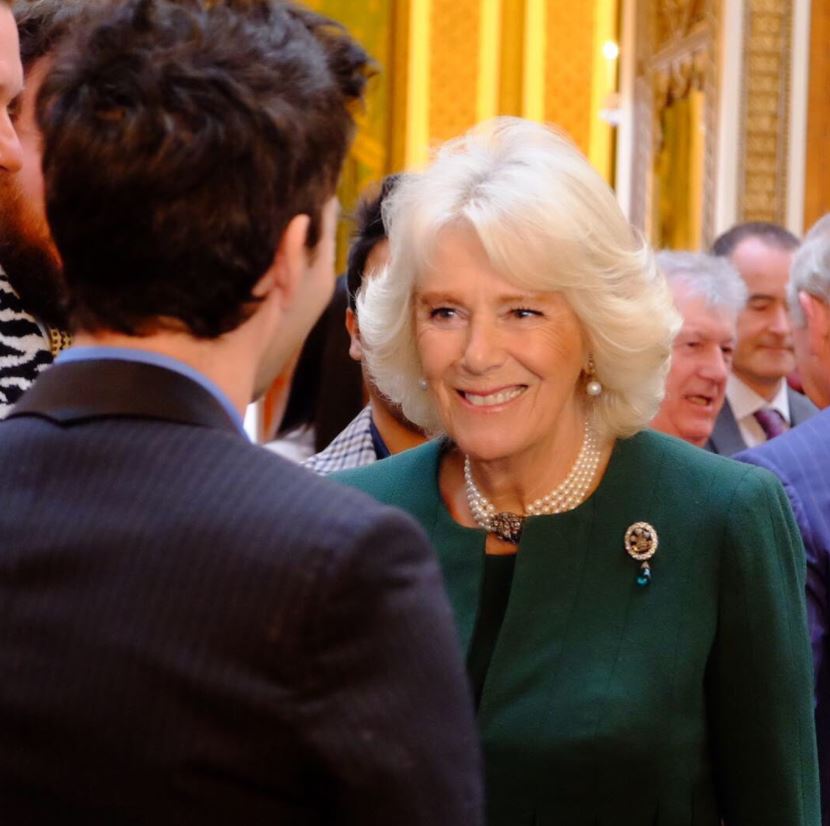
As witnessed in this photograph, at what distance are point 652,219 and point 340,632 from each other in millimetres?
8159

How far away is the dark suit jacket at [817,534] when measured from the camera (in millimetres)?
2744

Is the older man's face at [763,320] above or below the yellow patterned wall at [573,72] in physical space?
below

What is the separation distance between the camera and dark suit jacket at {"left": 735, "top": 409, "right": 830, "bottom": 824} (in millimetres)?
2744

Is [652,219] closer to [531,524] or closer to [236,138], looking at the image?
[531,524]

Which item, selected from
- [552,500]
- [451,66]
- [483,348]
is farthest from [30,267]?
[451,66]

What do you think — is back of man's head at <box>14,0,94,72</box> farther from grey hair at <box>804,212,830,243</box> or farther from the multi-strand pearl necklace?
grey hair at <box>804,212,830,243</box>

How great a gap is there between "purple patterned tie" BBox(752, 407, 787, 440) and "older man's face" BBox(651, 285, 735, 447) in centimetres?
34

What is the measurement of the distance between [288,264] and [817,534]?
1.70m

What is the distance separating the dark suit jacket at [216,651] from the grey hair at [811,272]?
91.2 inches

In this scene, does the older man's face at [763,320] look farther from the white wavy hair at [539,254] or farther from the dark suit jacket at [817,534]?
the white wavy hair at [539,254]

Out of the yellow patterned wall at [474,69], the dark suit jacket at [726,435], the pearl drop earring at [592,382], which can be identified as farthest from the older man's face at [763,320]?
the yellow patterned wall at [474,69]

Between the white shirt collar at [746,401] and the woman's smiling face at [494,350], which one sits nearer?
A: the woman's smiling face at [494,350]

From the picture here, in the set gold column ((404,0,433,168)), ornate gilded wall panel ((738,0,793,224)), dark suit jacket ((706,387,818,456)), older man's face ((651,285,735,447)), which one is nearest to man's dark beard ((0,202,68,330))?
older man's face ((651,285,735,447))

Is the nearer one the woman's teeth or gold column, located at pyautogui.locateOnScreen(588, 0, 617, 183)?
the woman's teeth
